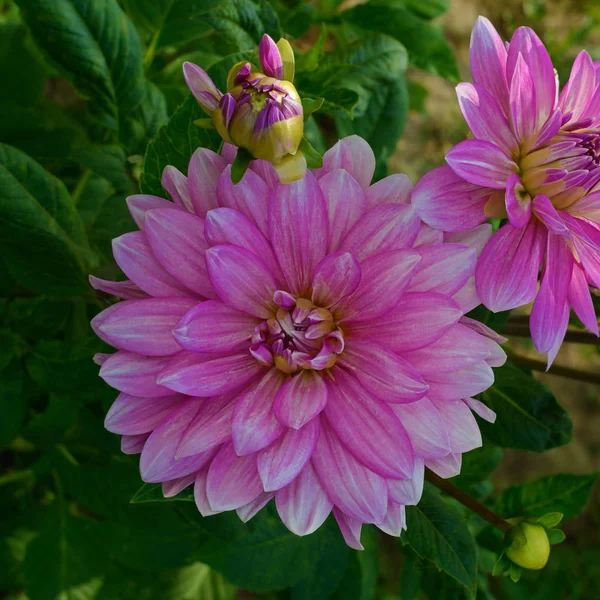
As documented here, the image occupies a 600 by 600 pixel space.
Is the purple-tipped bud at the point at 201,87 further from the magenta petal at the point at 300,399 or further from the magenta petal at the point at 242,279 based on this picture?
the magenta petal at the point at 300,399

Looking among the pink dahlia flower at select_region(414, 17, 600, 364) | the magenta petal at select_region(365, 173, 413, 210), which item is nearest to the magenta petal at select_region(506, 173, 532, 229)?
the pink dahlia flower at select_region(414, 17, 600, 364)

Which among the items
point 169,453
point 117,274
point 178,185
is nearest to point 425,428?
point 169,453

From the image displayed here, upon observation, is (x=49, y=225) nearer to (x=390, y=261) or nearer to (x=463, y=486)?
(x=390, y=261)

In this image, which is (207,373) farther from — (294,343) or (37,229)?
(37,229)

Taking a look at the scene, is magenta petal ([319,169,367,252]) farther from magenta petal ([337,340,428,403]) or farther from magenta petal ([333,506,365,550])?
magenta petal ([333,506,365,550])

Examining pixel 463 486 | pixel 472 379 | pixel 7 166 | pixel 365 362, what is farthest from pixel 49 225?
pixel 463 486

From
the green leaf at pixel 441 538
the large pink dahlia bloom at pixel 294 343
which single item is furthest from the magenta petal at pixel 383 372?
the green leaf at pixel 441 538
